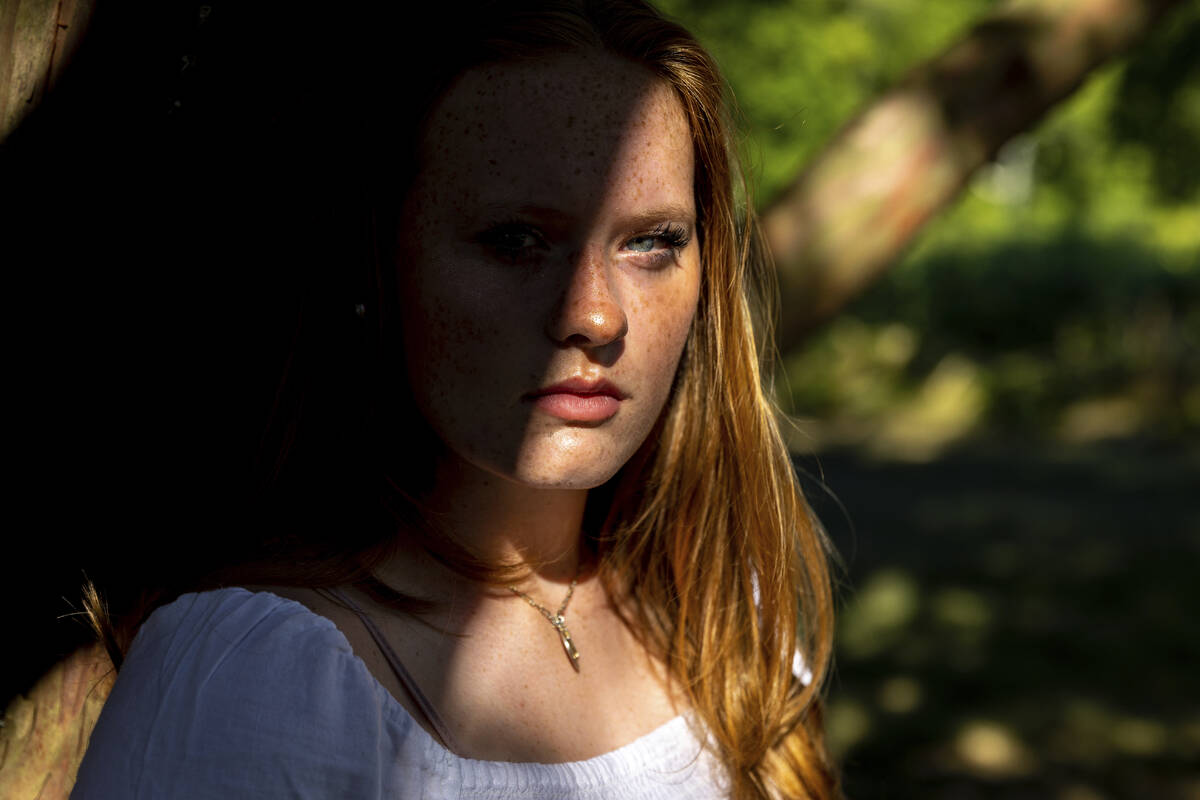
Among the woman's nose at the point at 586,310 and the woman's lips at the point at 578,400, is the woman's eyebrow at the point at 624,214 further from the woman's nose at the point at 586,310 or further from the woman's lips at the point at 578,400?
the woman's lips at the point at 578,400

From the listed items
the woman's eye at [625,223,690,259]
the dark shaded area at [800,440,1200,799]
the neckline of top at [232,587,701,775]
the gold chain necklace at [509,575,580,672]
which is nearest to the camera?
the neckline of top at [232,587,701,775]

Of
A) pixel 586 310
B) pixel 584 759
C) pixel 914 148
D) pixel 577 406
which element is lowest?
pixel 584 759

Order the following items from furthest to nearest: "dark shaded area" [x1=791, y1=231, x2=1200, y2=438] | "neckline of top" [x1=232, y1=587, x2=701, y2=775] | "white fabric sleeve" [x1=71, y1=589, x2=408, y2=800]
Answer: "dark shaded area" [x1=791, y1=231, x2=1200, y2=438], "neckline of top" [x1=232, y1=587, x2=701, y2=775], "white fabric sleeve" [x1=71, y1=589, x2=408, y2=800]

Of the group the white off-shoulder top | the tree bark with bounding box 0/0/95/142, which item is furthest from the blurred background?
the tree bark with bounding box 0/0/95/142

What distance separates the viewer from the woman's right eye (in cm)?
146

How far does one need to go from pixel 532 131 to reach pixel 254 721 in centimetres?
73

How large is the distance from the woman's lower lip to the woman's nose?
66 millimetres

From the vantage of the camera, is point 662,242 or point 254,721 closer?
point 254,721

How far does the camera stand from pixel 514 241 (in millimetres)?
1471

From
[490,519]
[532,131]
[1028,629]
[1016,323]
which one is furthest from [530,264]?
[1016,323]

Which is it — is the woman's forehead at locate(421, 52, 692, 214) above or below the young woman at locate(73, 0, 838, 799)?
above

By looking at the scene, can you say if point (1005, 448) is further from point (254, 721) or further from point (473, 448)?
point (254, 721)

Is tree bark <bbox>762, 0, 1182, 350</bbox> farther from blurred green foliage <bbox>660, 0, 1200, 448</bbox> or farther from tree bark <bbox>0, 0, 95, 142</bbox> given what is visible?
blurred green foliage <bbox>660, 0, 1200, 448</bbox>

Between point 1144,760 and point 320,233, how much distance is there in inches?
190
